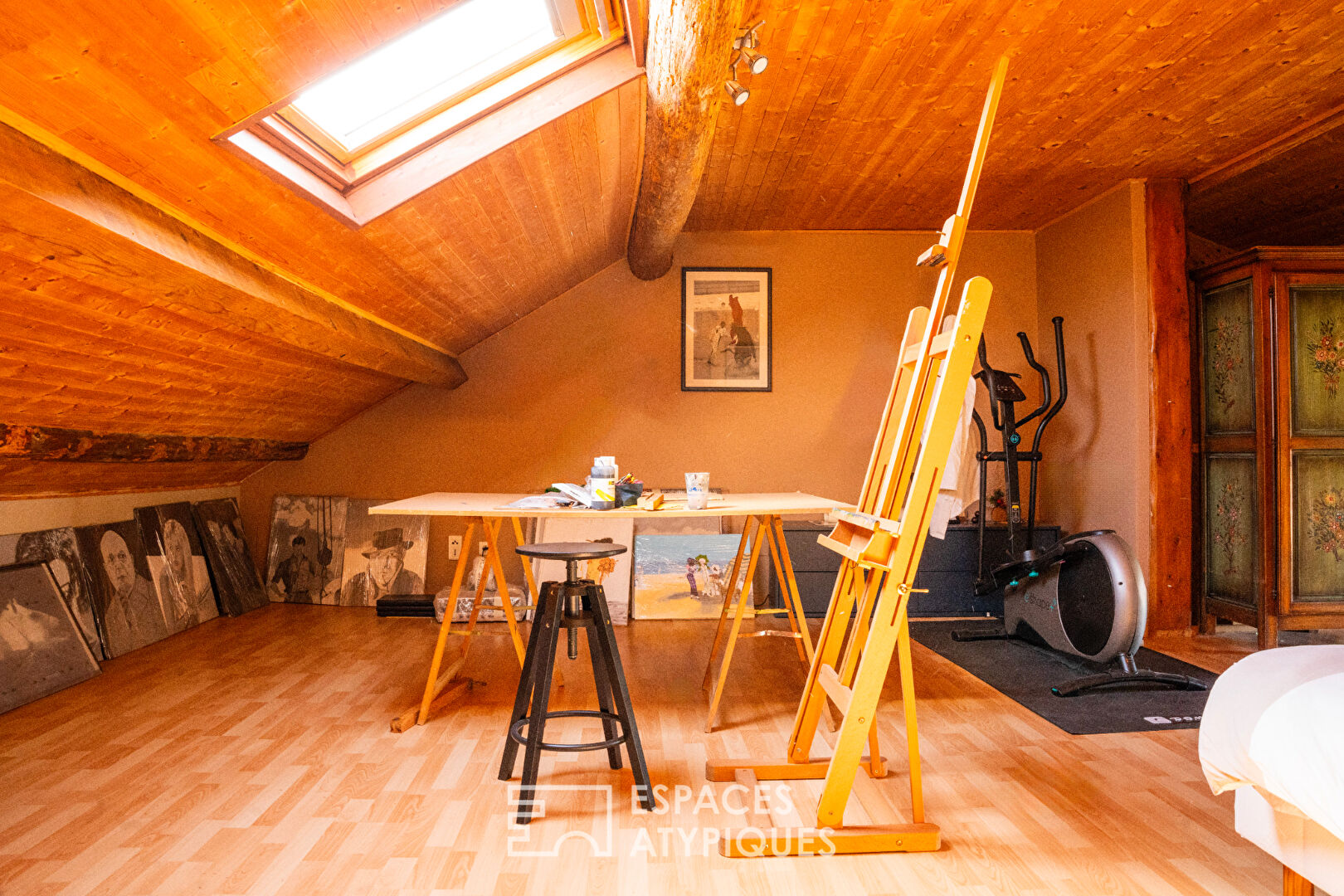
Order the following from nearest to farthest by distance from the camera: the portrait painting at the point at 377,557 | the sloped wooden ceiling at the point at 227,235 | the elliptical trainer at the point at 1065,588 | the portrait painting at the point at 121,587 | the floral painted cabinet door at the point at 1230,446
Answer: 1. the sloped wooden ceiling at the point at 227,235
2. the elliptical trainer at the point at 1065,588
3. the portrait painting at the point at 121,587
4. the floral painted cabinet door at the point at 1230,446
5. the portrait painting at the point at 377,557

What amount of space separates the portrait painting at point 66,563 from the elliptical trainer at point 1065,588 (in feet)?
13.9

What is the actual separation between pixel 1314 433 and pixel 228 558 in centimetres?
608

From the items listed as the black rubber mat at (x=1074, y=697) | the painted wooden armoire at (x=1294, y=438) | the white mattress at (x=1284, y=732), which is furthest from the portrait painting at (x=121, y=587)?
the painted wooden armoire at (x=1294, y=438)

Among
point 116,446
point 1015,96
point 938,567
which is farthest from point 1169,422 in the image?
point 116,446

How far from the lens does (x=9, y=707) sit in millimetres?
3070

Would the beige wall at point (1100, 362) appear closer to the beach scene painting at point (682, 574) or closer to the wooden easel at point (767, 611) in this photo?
the beach scene painting at point (682, 574)

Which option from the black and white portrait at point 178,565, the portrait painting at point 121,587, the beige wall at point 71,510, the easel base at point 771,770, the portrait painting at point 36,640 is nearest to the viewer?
the easel base at point 771,770

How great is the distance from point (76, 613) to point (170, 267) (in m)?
2.31

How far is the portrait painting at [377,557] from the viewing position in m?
5.27

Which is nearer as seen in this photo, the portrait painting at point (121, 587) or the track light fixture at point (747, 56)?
the track light fixture at point (747, 56)

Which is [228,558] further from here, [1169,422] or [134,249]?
[1169,422]

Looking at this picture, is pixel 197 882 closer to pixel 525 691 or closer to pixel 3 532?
pixel 525 691

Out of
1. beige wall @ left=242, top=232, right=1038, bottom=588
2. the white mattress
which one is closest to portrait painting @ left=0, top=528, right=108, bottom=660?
beige wall @ left=242, top=232, right=1038, bottom=588

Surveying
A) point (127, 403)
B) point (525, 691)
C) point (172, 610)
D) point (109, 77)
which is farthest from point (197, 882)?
point (172, 610)
